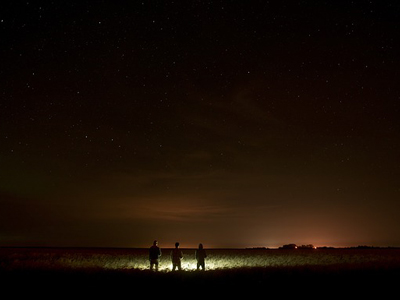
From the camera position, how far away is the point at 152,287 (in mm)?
12852

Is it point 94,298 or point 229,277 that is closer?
point 94,298

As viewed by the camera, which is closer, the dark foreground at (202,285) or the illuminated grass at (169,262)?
the dark foreground at (202,285)

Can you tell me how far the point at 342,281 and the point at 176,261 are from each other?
8.95 m

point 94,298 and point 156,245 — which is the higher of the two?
point 156,245

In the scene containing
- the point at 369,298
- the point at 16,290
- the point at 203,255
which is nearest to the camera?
the point at 369,298

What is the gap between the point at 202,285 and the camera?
525 inches

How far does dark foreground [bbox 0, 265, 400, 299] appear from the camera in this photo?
11727mm

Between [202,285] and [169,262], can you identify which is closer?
[202,285]

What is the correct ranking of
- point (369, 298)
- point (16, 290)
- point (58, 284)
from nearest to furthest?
point (369, 298), point (16, 290), point (58, 284)

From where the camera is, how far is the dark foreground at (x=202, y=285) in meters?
11.7

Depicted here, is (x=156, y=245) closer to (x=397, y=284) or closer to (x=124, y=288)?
(x=124, y=288)

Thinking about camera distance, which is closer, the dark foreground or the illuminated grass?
the dark foreground

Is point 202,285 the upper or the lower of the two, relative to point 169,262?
lower

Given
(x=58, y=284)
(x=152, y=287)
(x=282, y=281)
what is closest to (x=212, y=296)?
(x=152, y=287)
